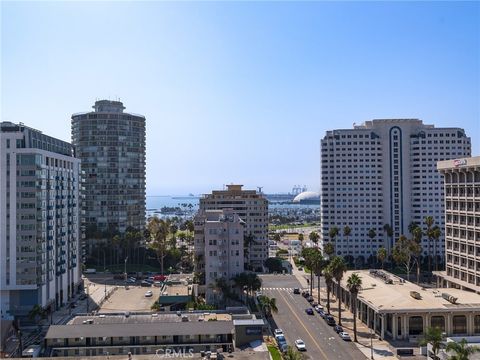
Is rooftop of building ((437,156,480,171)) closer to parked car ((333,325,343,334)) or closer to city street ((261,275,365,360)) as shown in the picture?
parked car ((333,325,343,334))

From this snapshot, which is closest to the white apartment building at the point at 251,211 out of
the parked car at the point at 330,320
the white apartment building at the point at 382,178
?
the white apartment building at the point at 382,178

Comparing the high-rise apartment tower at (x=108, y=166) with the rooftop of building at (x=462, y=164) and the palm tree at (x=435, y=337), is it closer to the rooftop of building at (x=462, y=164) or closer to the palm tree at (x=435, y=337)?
the rooftop of building at (x=462, y=164)

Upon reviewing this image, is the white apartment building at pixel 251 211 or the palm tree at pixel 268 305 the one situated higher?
the white apartment building at pixel 251 211

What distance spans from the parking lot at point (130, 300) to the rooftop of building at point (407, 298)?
4563cm

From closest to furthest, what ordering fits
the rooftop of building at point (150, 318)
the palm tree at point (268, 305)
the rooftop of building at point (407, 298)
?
the rooftop of building at point (150, 318)
the rooftop of building at point (407, 298)
the palm tree at point (268, 305)

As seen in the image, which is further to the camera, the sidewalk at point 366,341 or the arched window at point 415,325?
the arched window at point 415,325

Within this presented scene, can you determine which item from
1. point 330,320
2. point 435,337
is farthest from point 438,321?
point 435,337

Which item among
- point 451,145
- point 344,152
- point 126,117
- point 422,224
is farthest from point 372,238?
point 126,117

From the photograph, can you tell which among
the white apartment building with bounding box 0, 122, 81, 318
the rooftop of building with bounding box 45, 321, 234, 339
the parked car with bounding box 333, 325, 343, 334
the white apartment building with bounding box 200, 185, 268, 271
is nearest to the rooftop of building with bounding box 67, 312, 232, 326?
the rooftop of building with bounding box 45, 321, 234, 339

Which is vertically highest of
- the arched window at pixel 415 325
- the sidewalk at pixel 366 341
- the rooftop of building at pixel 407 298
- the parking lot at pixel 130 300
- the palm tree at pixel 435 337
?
the palm tree at pixel 435 337

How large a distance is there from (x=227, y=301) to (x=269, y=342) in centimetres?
2044

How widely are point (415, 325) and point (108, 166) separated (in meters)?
128

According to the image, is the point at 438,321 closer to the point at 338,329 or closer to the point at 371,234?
the point at 338,329

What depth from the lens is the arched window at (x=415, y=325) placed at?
80.6 metres
